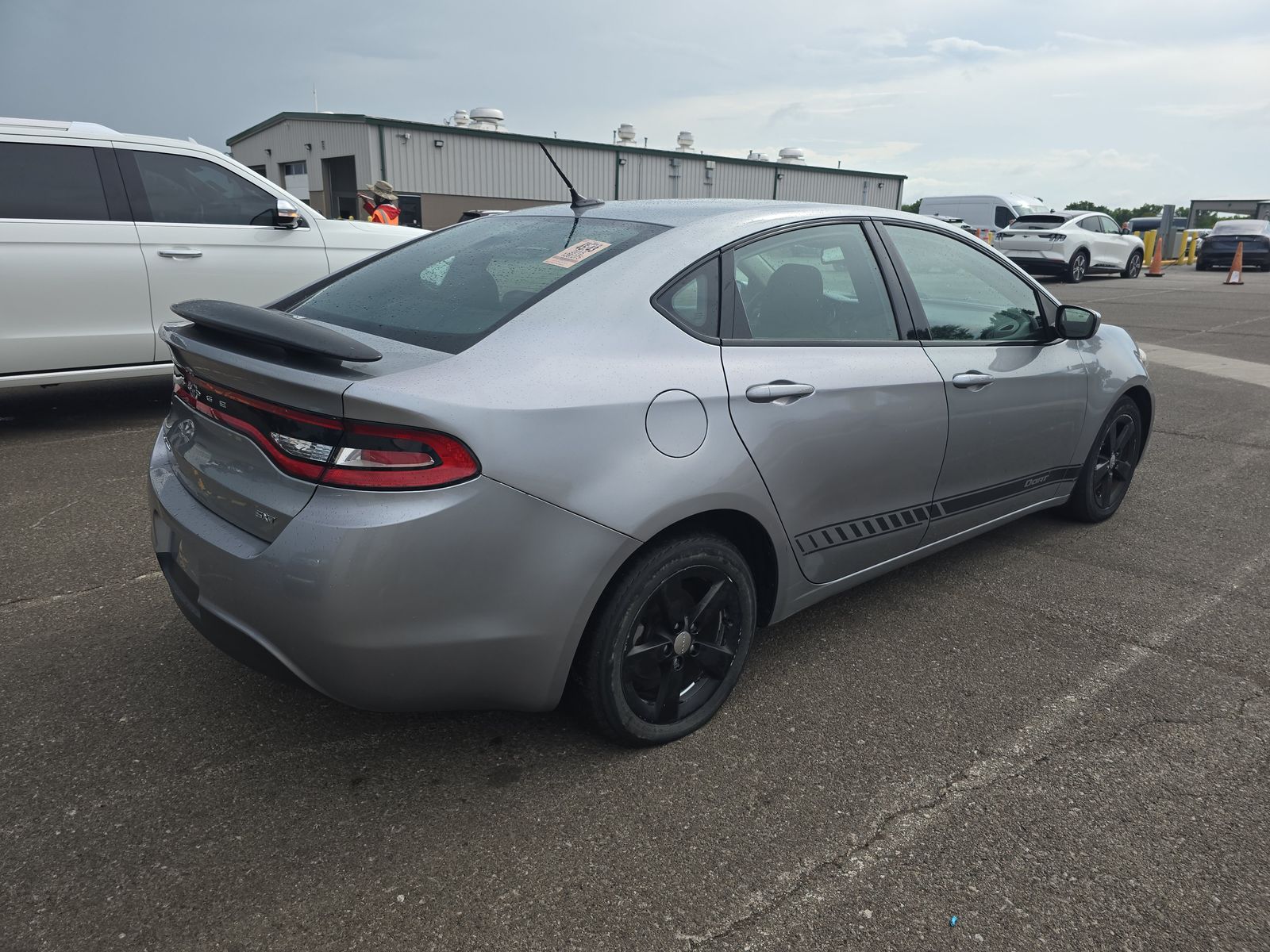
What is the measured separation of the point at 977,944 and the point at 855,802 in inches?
19.6

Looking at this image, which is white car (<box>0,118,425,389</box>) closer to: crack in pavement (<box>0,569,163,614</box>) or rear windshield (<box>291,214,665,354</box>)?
crack in pavement (<box>0,569,163,614</box>)

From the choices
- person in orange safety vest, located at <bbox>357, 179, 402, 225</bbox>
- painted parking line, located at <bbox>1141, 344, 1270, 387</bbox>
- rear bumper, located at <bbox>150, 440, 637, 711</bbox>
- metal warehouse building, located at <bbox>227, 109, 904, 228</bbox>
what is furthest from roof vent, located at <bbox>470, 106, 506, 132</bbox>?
rear bumper, located at <bbox>150, 440, 637, 711</bbox>

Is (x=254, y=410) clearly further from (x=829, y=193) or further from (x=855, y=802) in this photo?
(x=829, y=193)

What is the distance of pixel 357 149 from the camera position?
75.7 feet

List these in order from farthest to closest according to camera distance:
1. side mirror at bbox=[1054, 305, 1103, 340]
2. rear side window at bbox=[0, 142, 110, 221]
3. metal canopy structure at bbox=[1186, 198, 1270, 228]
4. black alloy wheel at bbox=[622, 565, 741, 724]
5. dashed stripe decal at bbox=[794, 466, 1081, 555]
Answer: metal canopy structure at bbox=[1186, 198, 1270, 228] < rear side window at bbox=[0, 142, 110, 221] < side mirror at bbox=[1054, 305, 1103, 340] < dashed stripe decal at bbox=[794, 466, 1081, 555] < black alloy wheel at bbox=[622, 565, 741, 724]

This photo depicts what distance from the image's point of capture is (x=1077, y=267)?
69.8 feet

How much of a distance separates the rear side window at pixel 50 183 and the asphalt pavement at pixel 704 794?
108 inches

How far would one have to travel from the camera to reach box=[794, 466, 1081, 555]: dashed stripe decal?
294 cm

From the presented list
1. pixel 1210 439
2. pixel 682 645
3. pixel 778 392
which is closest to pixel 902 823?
pixel 682 645

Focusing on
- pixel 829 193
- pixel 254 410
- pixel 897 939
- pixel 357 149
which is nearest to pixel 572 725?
pixel 897 939

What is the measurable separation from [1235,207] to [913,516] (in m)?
50.3

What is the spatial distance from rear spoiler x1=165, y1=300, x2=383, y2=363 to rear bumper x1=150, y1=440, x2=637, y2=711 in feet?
1.05

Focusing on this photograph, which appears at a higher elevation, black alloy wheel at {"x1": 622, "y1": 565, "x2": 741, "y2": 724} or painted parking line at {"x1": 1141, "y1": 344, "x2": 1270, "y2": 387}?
black alloy wheel at {"x1": 622, "y1": 565, "x2": 741, "y2": 724}

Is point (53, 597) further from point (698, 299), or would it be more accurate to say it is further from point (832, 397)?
point (832, 397)
